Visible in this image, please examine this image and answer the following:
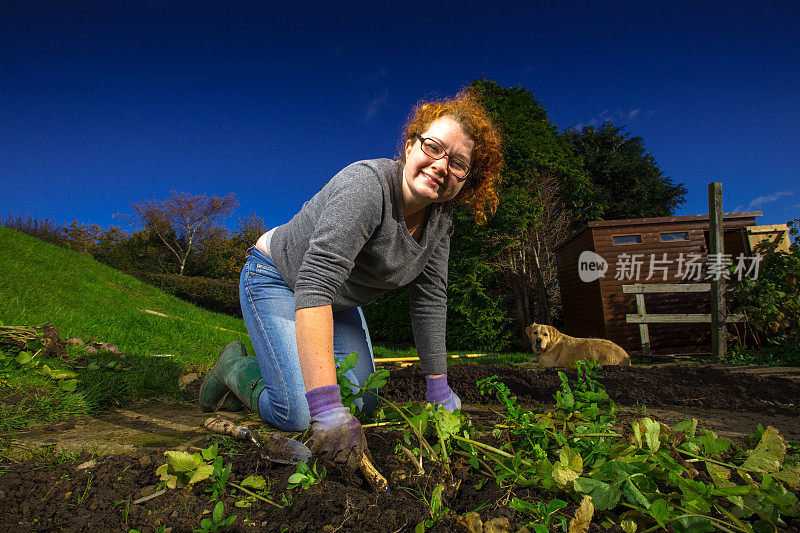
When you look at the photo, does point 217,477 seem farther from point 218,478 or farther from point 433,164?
point 433,164

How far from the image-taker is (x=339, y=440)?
4.30 ft

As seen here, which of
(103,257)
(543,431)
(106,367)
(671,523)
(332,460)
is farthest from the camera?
(103,257)

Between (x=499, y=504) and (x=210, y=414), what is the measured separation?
2310mm

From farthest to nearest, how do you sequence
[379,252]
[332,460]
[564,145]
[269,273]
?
[564,145] < [269,273] < [379,252] < [332,460]

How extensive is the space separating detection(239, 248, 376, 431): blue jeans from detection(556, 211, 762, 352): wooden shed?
1090 cm

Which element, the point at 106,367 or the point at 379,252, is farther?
the point at 106,367

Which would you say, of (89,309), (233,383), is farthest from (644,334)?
(89,309)

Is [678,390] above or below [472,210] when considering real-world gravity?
below

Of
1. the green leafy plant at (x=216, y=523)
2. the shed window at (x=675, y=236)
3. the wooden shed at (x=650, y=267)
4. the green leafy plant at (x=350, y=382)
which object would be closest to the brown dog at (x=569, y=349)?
the green leafy plant at (x=350, y=382)

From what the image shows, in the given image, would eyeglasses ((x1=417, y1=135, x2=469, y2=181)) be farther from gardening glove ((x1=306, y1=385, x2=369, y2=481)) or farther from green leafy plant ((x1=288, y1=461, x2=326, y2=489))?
green leafy plant ((x1=288, y1=461, x2=326, y2=489))

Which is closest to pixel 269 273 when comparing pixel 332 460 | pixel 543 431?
pixel 332 460

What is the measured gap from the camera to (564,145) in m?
14.7

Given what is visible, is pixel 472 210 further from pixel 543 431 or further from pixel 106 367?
pixel 106 367

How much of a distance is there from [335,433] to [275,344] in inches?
47.0
